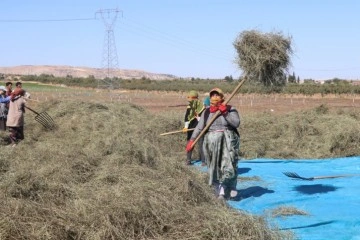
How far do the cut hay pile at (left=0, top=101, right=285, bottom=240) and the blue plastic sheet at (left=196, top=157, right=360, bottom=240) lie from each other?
0.92 m

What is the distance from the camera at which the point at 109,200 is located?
4.16 m

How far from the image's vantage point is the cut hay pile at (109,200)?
3.80 metres

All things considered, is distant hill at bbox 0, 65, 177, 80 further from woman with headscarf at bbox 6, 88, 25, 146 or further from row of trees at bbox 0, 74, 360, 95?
woman with headscarf at bbox 6, 88, 25, 146

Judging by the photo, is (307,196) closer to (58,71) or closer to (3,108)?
(3,108)

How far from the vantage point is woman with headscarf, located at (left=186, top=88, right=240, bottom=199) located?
6.45m

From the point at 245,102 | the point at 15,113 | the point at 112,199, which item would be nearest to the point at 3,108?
the point at 15,113

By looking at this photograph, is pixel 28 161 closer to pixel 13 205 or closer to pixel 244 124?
pixel 13 205

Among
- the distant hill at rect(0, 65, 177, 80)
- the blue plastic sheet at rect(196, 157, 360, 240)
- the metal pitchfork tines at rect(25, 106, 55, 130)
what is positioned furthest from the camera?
the distant hill at rect(0, 65, 177, 80)

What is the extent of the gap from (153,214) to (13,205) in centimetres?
109

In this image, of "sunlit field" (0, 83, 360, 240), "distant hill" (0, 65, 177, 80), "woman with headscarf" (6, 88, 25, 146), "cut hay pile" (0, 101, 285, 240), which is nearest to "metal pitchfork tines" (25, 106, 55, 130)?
"woman with headscarf" (6, 88, 25, 146)

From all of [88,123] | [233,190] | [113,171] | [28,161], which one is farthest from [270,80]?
[88,123]

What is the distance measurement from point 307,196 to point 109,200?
3.41m

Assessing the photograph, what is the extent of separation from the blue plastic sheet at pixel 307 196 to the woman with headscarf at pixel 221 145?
346 mm

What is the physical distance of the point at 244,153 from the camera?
10672 mm
